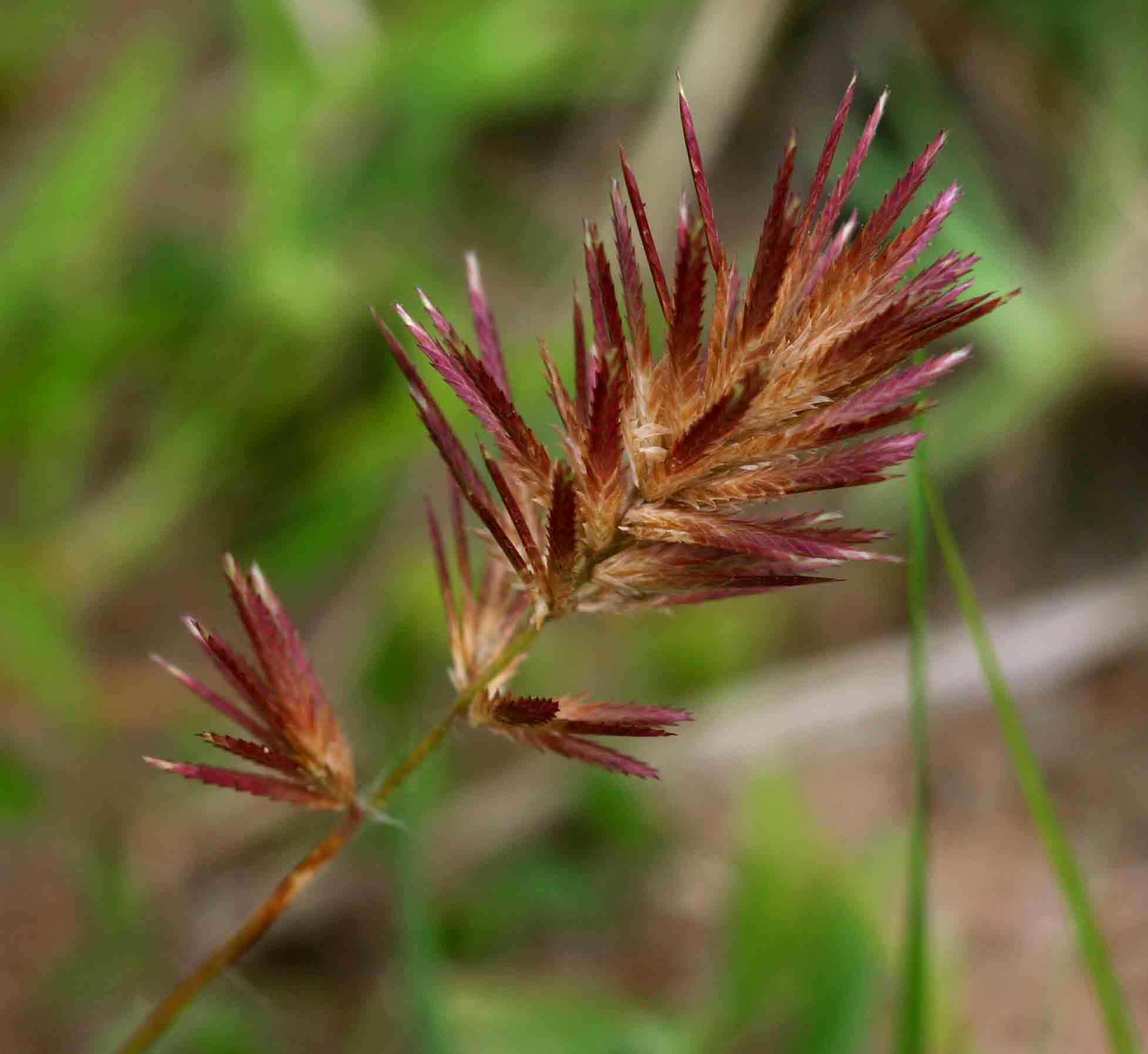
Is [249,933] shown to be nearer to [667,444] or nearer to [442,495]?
[667,444]

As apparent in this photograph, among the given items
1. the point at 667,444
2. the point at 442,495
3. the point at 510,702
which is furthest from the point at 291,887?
the point at 442,495

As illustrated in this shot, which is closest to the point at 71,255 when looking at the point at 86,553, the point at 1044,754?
the point at 86,553

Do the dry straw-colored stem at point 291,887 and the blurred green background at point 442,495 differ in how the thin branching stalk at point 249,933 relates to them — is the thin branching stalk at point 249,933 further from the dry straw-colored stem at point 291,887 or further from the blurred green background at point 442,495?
the blurred green background at point 442,495

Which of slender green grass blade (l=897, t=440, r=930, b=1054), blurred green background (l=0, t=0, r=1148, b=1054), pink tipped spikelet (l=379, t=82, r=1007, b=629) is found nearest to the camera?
pink tipped spikelet (l=379, t=82, r=1007, b=629)

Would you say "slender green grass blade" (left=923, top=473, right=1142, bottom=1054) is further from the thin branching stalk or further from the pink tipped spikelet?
the thin branching stalk

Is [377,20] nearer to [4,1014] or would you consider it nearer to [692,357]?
[4,1014]

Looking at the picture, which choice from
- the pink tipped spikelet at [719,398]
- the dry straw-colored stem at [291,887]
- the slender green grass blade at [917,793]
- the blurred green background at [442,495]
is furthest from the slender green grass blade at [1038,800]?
the blurred green background at [442,495]

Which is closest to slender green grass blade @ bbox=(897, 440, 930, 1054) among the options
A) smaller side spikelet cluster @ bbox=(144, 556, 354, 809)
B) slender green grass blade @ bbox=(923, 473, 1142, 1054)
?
slender green grass blade @ bbox=(923, 473, 1142, 1054)
